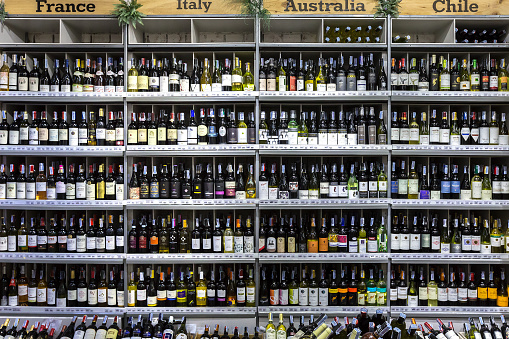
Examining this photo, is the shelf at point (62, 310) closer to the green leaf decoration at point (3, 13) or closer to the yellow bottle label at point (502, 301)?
the green leaf decoration at point (3, 13)

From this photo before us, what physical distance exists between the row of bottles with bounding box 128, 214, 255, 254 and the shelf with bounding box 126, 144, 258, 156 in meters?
0.61

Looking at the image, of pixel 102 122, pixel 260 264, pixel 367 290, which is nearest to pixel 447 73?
pixel 367 290

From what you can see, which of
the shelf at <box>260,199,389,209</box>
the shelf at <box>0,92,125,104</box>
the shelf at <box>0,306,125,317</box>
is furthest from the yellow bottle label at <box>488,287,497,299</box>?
the shelf at <box>0,92,125,104</box>

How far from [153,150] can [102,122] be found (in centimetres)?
56

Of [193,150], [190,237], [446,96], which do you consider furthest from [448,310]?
[193,150]

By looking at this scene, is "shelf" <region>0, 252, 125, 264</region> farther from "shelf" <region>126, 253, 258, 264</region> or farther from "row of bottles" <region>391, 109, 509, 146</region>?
"row of bottles" <region>391, 109, 509, 146</region>

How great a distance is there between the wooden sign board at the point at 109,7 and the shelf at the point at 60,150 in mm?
1251

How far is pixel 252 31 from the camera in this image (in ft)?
14.5

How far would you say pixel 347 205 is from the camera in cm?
395

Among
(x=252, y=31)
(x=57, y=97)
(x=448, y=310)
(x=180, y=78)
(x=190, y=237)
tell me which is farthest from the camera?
(x=252, y=31)

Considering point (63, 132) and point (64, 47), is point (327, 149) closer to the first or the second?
point (63, 132)

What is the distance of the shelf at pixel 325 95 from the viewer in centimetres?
395

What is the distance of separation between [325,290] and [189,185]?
1.56 meters

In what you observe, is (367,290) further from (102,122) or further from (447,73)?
(102,122)
